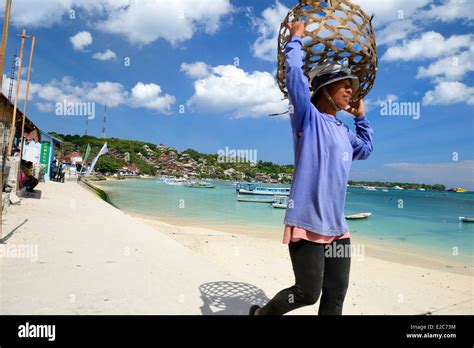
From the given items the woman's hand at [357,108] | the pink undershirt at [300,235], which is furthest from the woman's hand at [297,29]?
the pink undershirt at [300,235]

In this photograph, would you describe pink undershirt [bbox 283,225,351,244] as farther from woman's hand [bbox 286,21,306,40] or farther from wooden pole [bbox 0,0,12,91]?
wooden pole [bbox 0,0,12,91]

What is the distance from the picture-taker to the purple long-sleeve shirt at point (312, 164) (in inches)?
67.8

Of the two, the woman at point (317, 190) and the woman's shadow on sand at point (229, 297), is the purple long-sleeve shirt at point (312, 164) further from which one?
the woman's shadow on sand at point (229, 297)

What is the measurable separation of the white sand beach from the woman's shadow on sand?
0.01 metres

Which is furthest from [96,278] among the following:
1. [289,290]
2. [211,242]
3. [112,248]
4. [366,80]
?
[211,242]

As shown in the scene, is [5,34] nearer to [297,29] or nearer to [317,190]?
[297,29]

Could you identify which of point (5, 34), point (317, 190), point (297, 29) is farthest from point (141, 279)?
point (5, 34)

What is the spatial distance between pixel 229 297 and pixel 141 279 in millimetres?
1030

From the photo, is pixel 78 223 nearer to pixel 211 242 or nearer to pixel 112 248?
pixel 112 248

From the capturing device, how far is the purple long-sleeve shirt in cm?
172

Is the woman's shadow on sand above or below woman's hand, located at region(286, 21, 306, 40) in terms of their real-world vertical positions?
below

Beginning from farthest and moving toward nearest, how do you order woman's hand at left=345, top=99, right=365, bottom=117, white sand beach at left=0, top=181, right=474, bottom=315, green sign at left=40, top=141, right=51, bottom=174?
green sign at left=40, top=141, right=51, bottom=174 < white sand beach at left=0, top=181, right=474, bottom=315 < woman's hand at left=345, top=99, right=365, bottom=117

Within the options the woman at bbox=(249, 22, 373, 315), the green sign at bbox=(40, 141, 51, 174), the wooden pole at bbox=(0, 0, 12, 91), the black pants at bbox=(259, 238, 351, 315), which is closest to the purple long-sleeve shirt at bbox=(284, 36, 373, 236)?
the woman at bbox=(249, 22, 373, 315)
